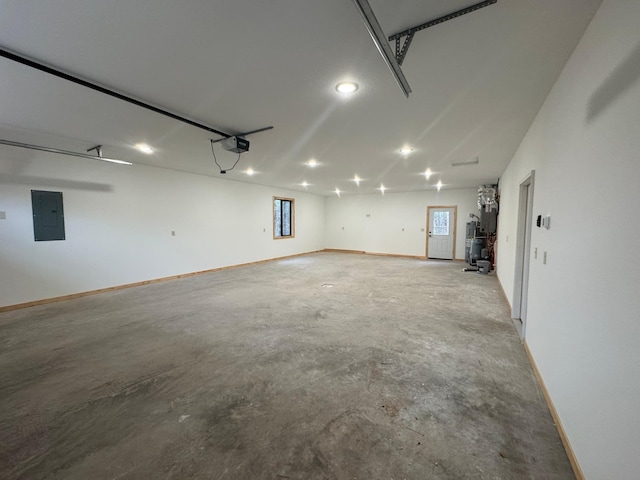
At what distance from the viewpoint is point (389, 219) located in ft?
32.8

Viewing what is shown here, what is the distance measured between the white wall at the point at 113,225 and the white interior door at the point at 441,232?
6.03 metres

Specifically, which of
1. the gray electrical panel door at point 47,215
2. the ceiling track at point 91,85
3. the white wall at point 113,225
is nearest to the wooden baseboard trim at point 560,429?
the ceiling track at point 91,85

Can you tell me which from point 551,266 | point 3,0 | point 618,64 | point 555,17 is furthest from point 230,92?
point 551,266

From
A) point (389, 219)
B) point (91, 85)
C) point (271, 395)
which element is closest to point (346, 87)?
point (91, 85)

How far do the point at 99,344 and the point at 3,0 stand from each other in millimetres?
2961

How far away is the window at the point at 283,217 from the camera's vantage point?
9.23 metres

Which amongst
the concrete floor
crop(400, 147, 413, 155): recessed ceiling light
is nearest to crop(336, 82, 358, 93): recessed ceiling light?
crop(400, 147, 413, 155): recessed ceiling light

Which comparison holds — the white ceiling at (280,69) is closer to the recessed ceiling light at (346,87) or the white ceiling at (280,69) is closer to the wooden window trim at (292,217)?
the recessed ceiling light at (346,87)

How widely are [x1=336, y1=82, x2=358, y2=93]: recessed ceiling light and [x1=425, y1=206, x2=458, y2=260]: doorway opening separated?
7684 millimetres

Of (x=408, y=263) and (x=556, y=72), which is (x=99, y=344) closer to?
(x=556, y=72)

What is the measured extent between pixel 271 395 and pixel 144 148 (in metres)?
4.24

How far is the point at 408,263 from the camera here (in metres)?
8.34

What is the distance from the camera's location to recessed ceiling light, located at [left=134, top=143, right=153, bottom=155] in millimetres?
4085

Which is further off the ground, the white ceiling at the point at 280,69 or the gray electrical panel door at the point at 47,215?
the white ceiling at the point at 280,69
